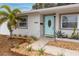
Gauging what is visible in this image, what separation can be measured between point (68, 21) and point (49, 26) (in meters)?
0.77

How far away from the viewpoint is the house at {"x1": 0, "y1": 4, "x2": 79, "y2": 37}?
7.84m

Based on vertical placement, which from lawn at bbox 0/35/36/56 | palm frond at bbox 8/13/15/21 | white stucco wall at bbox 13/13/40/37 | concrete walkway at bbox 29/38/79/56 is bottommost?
concrete walkway at bbox 29/38/79/56

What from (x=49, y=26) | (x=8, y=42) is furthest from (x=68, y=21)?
(x=8, y=42)

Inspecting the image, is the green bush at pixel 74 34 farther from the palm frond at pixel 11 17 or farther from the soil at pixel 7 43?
the palm frond at pixel 11 17

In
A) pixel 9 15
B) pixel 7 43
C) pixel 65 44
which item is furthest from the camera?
pixel 7 43

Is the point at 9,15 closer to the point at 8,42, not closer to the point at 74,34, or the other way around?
the point at 8,42

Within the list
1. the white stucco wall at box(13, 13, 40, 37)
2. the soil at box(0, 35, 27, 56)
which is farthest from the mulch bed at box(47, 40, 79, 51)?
the soil at box(0, 35, 27, 56)

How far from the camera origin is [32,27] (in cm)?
791

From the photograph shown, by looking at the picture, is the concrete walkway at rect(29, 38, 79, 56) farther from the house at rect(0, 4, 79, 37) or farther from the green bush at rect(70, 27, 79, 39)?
the green bush at rect(70, 27, 79, 39)

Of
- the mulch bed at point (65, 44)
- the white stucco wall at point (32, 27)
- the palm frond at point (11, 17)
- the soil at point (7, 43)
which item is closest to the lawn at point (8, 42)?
the soil at point (7, 43)

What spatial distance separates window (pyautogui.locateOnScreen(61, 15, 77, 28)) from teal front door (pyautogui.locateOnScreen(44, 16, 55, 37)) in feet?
1.59

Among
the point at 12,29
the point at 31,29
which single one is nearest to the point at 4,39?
the point at 12,29

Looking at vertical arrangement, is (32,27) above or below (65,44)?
above

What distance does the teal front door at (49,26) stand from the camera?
7.93m
